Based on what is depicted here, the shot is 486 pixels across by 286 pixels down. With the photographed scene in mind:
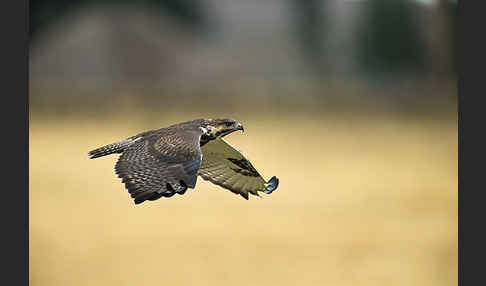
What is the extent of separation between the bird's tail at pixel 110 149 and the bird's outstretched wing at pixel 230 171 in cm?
34

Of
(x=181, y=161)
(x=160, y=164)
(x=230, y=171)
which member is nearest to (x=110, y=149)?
(x=160, y=164)

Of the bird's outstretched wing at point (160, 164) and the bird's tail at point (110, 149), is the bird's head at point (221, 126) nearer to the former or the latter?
the bird's outstretched wing at point (160, 164)

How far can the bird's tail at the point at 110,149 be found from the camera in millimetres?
2023

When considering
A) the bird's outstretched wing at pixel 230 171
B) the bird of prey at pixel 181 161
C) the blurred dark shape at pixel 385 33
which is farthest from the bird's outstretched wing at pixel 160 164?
the blurred dark shape at pixel 385 33

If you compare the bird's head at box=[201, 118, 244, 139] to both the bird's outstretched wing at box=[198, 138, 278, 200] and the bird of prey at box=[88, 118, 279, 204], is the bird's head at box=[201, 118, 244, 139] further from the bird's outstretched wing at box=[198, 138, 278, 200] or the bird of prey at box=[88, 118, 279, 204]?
the bird's outstretched wing at box=[198, 138, 278, 200]

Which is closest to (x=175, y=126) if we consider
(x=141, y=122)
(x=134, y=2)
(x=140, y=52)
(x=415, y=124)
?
(x=141, y=122)

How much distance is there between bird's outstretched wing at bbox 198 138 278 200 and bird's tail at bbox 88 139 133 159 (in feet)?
1.11

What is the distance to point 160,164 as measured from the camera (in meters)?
1.87

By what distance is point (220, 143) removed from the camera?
2.26 metres

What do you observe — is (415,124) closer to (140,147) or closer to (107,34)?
(107,34)

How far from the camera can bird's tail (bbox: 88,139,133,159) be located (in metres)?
2.02

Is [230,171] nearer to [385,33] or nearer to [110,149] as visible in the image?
[110,149]

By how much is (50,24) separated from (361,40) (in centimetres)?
376

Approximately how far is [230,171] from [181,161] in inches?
21.8
